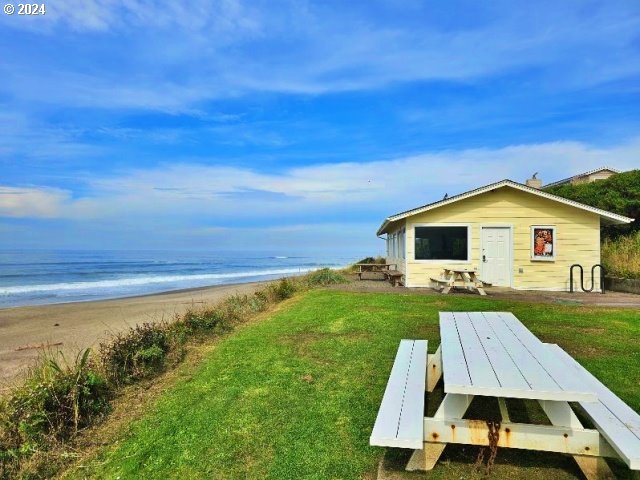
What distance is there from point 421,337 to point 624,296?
908 cm

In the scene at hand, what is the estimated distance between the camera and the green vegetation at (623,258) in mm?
14328

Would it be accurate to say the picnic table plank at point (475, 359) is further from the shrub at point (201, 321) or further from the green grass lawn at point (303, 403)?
the shrub at point (201, 321)

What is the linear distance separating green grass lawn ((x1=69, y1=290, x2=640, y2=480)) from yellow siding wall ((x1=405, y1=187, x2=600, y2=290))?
616 cm

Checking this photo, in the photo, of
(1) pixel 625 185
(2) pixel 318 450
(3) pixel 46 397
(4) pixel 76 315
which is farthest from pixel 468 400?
(1) pixel 625 185

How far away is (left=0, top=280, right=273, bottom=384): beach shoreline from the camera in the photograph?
8.33 metres

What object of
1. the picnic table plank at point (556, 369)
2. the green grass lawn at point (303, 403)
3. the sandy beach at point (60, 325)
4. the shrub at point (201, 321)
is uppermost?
the picnic table plank at point (556, 369)

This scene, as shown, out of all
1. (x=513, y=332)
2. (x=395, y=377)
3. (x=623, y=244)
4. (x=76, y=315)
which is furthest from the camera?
(x=623, y=244)

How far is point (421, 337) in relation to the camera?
7.12 meters

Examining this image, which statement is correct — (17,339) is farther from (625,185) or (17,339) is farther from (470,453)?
(625,185)

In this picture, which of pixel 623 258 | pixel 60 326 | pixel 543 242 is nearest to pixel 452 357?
pixel 60 326

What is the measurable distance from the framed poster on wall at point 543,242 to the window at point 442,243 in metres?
2.12

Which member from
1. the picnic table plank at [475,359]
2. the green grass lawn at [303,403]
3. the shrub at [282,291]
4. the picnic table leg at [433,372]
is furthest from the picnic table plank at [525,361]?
the shrub at [282,291]

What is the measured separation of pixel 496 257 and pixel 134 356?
40.5 feet

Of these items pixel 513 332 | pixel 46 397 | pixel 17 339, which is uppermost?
pixel 513 332
